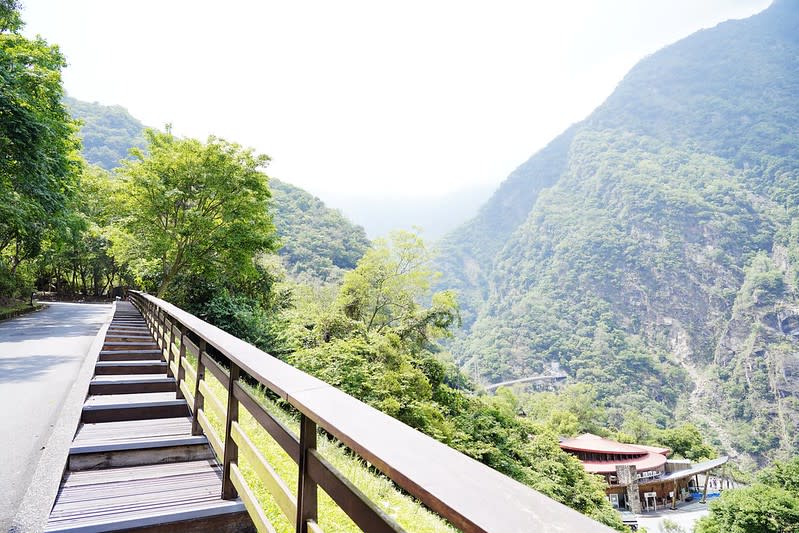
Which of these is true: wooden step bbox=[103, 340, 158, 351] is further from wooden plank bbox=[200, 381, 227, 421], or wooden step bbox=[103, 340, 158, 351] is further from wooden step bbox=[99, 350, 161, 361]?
wooden plank bbox=[200, 381, 227, 421]

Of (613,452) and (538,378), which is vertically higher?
(613,452)

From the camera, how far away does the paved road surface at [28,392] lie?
3102mm

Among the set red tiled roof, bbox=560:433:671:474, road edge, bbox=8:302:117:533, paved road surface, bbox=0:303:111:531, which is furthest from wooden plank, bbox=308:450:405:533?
red tiled roof, bbox=560:433:671:474

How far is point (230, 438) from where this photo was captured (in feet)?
8.60

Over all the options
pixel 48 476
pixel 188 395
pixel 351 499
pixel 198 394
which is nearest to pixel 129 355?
pixel 188 395

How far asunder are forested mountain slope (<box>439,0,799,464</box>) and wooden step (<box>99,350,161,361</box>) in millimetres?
87110

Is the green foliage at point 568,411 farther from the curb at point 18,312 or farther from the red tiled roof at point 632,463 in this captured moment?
the curb at point 18,312

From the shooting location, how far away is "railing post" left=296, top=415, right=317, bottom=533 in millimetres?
1554

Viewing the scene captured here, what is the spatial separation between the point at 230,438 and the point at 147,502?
26.4 inches

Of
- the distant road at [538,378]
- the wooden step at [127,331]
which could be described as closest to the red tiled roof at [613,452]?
the wooden step at [127,331]

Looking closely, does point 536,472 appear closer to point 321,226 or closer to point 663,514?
point 663,514

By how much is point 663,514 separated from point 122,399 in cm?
5314

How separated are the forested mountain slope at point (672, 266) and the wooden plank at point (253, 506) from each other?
89.5 meters

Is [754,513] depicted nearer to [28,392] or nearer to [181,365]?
[181,365]
